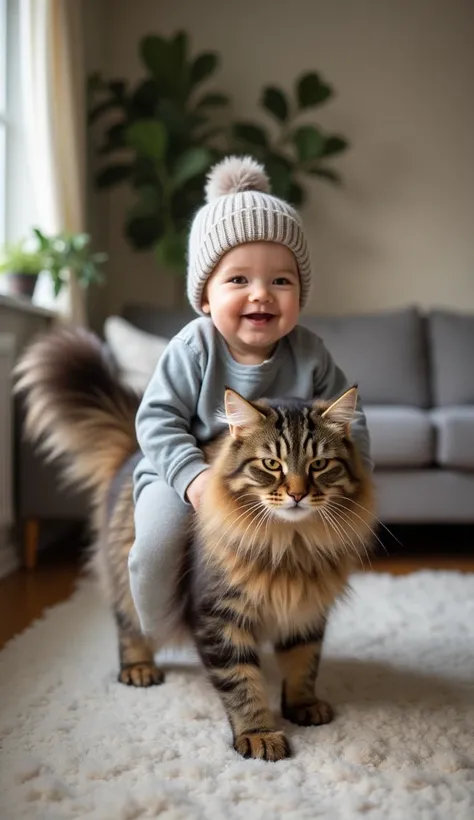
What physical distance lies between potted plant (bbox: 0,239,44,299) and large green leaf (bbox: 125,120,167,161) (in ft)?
3.07

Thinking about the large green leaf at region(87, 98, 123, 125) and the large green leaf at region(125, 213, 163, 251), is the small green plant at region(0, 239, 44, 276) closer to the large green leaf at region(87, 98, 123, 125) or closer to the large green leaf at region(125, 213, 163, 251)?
the large green leaf at region(125, 213, 163, 251)

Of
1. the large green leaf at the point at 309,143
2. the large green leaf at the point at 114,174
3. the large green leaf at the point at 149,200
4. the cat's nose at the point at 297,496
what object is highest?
the large green leaf at the point at 309,143

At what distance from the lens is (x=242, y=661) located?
1193 mm

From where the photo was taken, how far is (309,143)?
353cm

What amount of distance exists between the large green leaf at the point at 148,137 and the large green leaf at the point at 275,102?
0.69m

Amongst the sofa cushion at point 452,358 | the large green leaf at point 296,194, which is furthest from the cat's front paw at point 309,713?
the large green leaf at point 296,194

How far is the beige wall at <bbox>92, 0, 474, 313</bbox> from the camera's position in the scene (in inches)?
153

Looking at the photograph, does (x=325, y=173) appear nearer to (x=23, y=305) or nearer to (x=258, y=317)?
(x=23, y=305)

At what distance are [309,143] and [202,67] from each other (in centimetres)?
67

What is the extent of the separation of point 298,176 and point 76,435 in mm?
2765

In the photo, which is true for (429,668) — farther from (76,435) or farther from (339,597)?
(76,435)

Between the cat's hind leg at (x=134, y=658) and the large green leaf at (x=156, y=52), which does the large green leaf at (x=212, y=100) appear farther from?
the cat's hind leg at (x=134, y=658)

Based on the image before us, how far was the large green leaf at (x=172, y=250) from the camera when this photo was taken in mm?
3367

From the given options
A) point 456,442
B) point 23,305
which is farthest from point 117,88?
point 456,442
